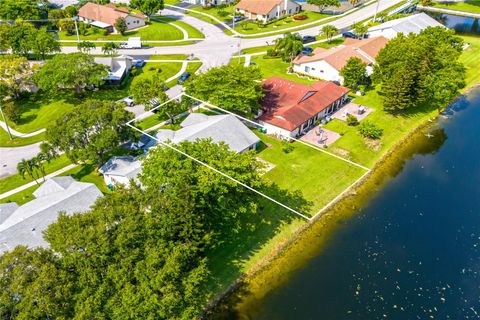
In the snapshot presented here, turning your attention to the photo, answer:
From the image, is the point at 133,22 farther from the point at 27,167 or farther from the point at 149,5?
the point at 27,167

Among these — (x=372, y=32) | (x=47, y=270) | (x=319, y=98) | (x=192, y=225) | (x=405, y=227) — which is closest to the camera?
(x=47, y=270)

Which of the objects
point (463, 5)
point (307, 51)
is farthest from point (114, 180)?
point (463, 5)

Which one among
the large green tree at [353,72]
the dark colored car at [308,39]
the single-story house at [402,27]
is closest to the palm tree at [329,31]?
the dark colored car at [308,39]

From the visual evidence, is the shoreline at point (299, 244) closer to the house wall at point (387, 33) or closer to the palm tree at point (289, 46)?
the palm tree at point (289, 46)

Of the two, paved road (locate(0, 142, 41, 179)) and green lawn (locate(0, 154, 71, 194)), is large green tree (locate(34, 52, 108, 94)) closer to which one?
paved road (locate(0, 142, 41, 179))

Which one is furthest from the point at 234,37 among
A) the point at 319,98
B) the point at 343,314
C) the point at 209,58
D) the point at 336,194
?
the point at 343,314

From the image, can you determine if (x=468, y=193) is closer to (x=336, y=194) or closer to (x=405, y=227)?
(x=405, y=227)

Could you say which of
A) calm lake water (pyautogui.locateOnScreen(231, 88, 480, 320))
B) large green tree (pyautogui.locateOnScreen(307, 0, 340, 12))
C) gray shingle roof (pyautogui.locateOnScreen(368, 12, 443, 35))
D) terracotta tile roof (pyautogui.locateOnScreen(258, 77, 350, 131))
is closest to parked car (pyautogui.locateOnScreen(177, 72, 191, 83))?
terracotta tile roof (pyautogui.locateOnScreen(258, 77, 350, 131))
